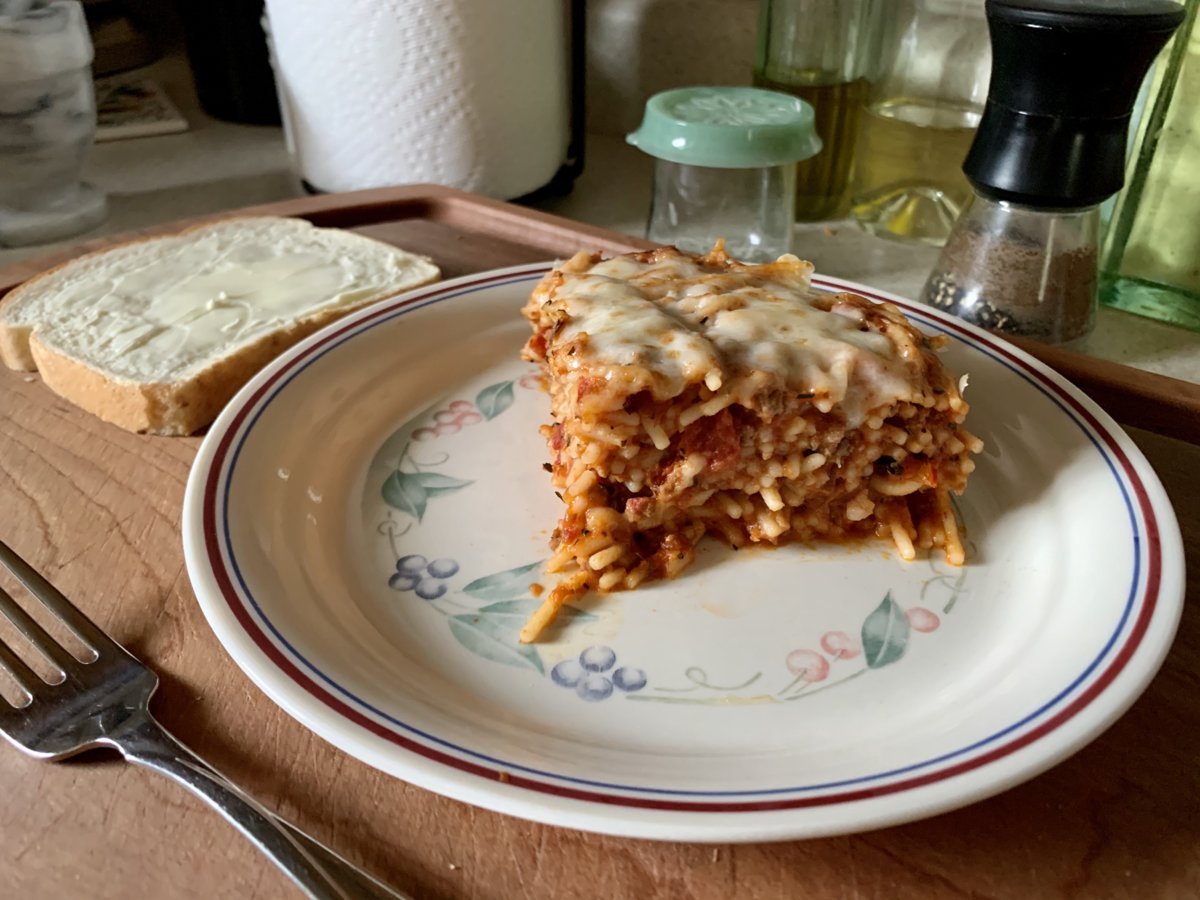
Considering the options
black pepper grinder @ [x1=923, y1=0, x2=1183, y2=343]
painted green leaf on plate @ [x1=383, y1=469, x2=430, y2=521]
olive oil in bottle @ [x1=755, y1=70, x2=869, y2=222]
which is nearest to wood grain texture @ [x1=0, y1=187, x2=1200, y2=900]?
painted green leaf on plate @ [x1=383, y1=469, x2=430, y2=521]

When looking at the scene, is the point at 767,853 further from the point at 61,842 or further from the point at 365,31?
the point at 365,31

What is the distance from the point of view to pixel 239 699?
0.91 m

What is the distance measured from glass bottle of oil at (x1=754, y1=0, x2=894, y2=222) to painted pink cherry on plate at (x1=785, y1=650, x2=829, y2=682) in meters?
1.28

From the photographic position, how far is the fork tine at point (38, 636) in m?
0.90

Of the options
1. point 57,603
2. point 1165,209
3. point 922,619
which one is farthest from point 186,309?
point 1165,209

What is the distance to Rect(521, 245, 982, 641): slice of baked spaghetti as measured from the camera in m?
1.03

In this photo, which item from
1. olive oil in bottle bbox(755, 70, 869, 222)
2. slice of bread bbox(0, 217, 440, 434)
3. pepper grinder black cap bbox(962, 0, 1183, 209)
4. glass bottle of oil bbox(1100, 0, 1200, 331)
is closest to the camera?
pepper grinder black cap bbox(962, 0, 1183, 209)

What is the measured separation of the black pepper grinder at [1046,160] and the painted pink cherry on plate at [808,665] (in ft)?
2.50

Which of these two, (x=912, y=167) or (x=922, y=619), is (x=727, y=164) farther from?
(x=922, y=619)

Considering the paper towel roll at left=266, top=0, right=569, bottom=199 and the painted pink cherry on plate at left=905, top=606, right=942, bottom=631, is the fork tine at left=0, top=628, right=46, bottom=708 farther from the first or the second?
the paper towel roll at left=266, top=0, right=569, bottom=199

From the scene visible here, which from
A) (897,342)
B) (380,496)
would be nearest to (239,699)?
(380,496)

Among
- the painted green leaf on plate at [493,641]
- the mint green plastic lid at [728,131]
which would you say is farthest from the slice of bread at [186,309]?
the painted green leaf on plate at [493,641]

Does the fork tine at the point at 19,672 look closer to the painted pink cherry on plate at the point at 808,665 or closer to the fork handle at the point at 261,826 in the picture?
the fork handle at the point at 261,826

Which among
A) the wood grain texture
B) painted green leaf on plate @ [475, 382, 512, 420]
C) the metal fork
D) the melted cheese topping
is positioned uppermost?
the melted cheese topping
